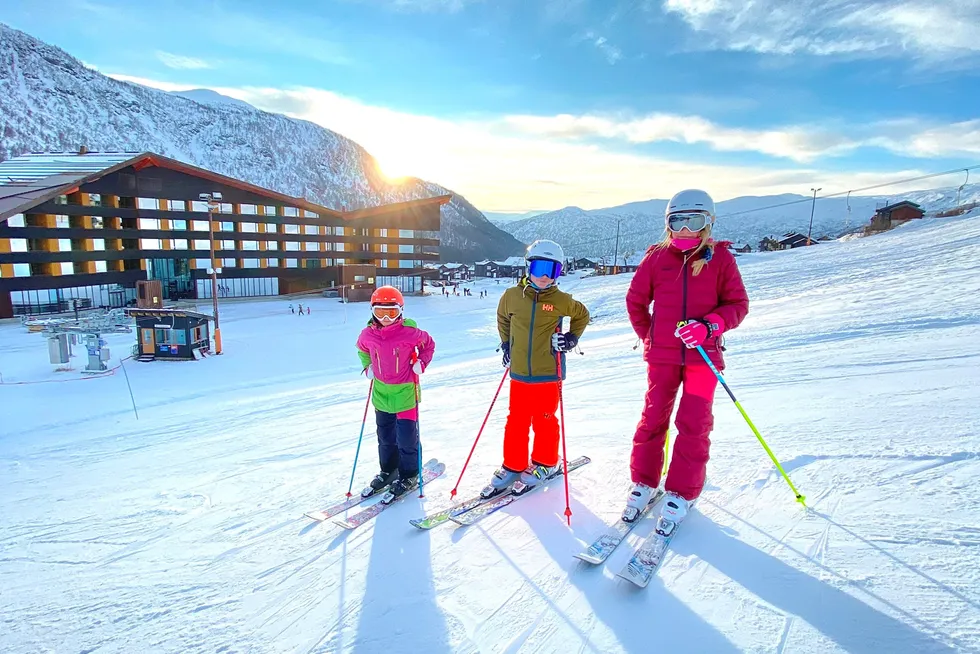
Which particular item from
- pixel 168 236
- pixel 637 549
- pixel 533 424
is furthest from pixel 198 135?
pixel 637 549

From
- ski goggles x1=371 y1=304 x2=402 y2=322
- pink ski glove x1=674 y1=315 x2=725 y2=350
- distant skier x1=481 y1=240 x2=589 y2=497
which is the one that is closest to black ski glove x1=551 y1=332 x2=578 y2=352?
distant skier x1=481 y1=240 x2=589 y2=497

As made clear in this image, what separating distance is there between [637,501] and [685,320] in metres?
1.17

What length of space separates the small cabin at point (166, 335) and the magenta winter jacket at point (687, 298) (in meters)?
15.4

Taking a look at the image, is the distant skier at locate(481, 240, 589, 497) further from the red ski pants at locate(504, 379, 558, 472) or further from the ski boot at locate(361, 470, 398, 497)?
the ski boot at locate(361, 470, 398, 497)

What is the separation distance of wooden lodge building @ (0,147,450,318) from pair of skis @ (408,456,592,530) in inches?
801

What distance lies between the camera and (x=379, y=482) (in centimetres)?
376

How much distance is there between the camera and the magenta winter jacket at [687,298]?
8.96ft

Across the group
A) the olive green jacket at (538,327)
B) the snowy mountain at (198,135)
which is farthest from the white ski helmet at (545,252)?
the snowy mountain at (198,135)

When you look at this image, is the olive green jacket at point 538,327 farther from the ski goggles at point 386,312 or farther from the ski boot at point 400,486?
the ski boot at point 400,486

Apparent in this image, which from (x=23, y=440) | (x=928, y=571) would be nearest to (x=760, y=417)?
(x=928, y=571)

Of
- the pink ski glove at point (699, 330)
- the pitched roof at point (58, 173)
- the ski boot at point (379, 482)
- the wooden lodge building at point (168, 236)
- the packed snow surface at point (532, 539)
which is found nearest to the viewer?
the packed snow surface at point (532, 539)

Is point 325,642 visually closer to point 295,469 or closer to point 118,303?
point 295,469

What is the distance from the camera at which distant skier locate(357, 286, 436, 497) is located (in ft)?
11.6

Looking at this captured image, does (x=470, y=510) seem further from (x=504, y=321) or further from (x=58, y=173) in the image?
(x=58, y=173)
